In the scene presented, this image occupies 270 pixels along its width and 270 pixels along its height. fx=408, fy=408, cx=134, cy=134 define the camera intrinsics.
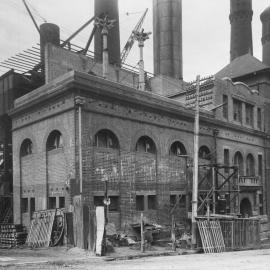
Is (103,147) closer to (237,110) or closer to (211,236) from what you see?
(211,236)

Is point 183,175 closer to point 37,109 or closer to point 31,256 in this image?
point 37,109

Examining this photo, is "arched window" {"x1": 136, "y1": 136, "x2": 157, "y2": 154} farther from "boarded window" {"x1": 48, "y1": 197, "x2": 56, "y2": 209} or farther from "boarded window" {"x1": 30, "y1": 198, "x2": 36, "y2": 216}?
"boarded window" {"x1": 30, "y1": 198, "x2": 36, "y2": 216}

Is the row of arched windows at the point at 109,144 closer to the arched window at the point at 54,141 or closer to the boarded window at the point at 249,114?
the arched window at the point at 54,141

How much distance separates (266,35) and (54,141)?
59087 millimetres

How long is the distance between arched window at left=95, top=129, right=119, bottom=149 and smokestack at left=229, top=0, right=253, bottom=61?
50207 mm

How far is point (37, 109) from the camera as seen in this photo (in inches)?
902

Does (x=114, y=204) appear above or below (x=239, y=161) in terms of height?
below

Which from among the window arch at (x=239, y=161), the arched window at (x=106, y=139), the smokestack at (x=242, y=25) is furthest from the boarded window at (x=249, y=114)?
the smokestack at (x=242, y=25)

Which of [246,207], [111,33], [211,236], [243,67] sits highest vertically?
[111,33]

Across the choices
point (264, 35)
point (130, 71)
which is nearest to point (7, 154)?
point (130, 71)

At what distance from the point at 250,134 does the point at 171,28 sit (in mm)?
24464

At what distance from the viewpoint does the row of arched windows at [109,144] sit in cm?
2159

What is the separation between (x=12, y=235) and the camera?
21.6m

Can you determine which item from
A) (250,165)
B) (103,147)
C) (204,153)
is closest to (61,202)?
(103,147)
